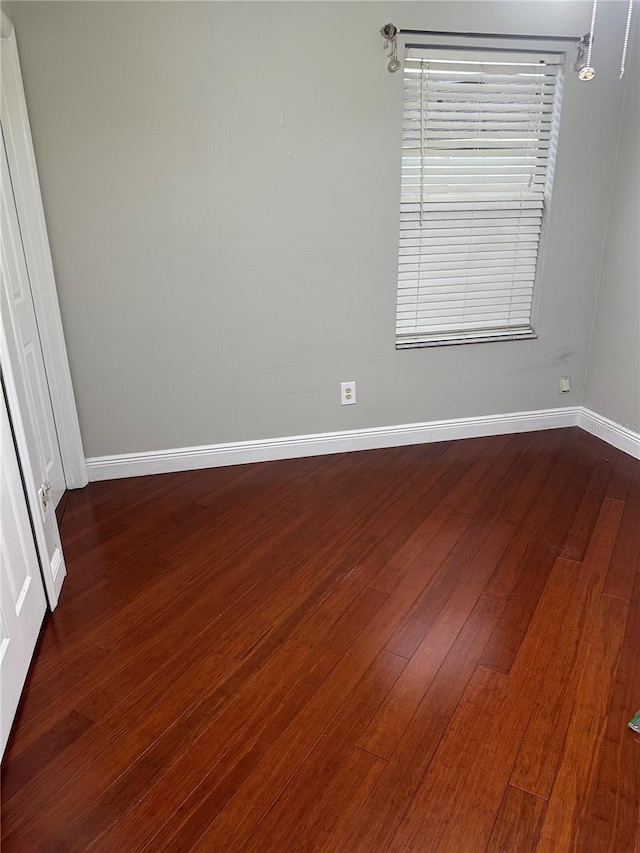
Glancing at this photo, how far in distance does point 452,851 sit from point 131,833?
2.31 ft

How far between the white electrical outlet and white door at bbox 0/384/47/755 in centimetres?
173

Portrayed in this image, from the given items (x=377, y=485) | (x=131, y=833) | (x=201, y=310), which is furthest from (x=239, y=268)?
(x=131, y=833)

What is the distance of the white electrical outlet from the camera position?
3.09 m

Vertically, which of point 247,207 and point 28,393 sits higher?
point 247,207

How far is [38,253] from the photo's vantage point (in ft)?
8.13

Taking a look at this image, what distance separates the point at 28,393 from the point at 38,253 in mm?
674

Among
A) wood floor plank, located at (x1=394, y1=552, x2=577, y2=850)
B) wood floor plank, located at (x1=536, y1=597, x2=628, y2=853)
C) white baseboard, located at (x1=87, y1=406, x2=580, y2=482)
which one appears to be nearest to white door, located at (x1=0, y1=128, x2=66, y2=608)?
white baseboard, located at (x1=87, y1=406, x2=580, y2=482)

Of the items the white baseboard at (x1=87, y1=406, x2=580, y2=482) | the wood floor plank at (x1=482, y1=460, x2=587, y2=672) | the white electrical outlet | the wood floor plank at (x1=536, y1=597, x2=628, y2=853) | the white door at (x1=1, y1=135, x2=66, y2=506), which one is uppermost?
the white door at (x1=1, y1=135, x2=66, y2=506)

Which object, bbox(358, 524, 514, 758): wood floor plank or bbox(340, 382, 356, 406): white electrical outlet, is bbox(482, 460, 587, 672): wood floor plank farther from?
bbox(340, 382, 356, 406): white electrical outlet

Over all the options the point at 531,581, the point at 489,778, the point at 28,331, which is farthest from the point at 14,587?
the point at 531,581

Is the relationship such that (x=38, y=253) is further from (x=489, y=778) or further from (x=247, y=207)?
(x=489, y=778)

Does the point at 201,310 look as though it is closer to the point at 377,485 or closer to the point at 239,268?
the point at 239,268

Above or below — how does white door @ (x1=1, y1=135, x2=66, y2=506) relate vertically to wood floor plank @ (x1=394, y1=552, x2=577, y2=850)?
above

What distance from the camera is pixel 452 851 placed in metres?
1.21
